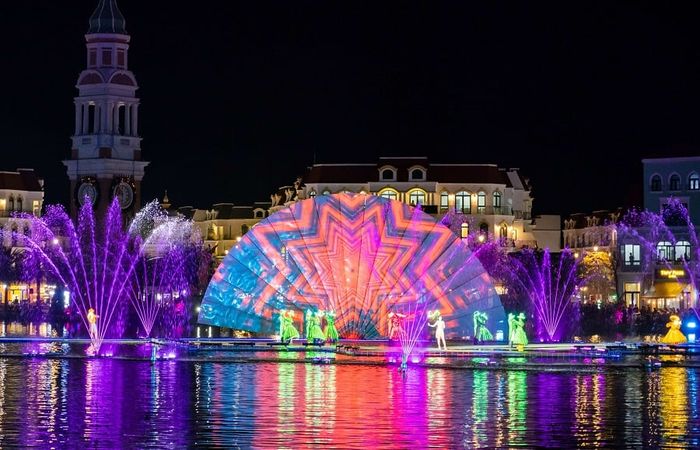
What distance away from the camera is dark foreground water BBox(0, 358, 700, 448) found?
33812 mm

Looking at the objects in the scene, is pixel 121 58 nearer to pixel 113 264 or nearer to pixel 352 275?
pixel 113 264

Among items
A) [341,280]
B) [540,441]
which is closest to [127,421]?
[540,441]

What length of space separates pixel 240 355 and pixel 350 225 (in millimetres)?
15607

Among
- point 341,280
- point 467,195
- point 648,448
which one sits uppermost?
point 467,195

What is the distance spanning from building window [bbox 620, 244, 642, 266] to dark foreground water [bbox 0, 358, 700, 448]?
84.0 metres

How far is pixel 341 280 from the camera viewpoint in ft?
240

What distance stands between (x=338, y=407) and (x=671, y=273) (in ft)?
293

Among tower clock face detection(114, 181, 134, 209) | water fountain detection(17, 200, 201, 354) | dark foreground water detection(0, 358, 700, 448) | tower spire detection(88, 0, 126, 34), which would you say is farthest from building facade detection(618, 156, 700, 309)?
dark foreground water detection(0, 358, 700, 448)

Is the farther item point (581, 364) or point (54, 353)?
point (54, 353)

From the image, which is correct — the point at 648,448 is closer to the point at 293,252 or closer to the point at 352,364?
the point at 352,364

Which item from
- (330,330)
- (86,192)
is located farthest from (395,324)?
(86,192)

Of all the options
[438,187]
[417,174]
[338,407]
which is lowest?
[338,407]

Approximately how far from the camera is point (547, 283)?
114 metres

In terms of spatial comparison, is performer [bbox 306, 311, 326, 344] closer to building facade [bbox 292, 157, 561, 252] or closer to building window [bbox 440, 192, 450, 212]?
building facade [bbox 292, 157, 561, 252]
